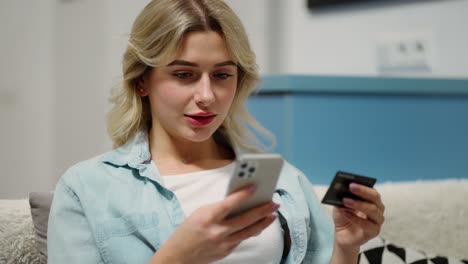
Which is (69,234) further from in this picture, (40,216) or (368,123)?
(368,123)

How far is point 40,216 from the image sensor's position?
0.94 metres

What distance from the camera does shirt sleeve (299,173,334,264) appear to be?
100cm

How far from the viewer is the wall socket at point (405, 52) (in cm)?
161

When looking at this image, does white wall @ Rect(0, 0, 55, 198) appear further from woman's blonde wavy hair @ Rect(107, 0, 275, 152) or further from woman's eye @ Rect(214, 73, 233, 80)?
woman's eye @ Rect(214, 73, 233, 80)

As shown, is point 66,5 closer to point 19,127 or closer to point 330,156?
point 19,127

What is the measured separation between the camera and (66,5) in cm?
205

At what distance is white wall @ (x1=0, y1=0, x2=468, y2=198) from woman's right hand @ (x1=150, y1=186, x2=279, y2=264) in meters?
1.17

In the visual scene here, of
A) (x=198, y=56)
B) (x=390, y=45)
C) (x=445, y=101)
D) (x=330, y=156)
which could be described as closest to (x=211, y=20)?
(x=198, y=56)

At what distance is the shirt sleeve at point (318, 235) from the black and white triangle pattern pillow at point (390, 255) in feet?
0.35

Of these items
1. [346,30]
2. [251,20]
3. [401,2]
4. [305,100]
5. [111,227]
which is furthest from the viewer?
[251,20]

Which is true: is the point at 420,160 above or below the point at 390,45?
below

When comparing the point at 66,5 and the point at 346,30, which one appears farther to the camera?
the point at 66,5

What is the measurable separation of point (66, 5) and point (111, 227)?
1423 millimetres

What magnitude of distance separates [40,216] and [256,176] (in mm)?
479
